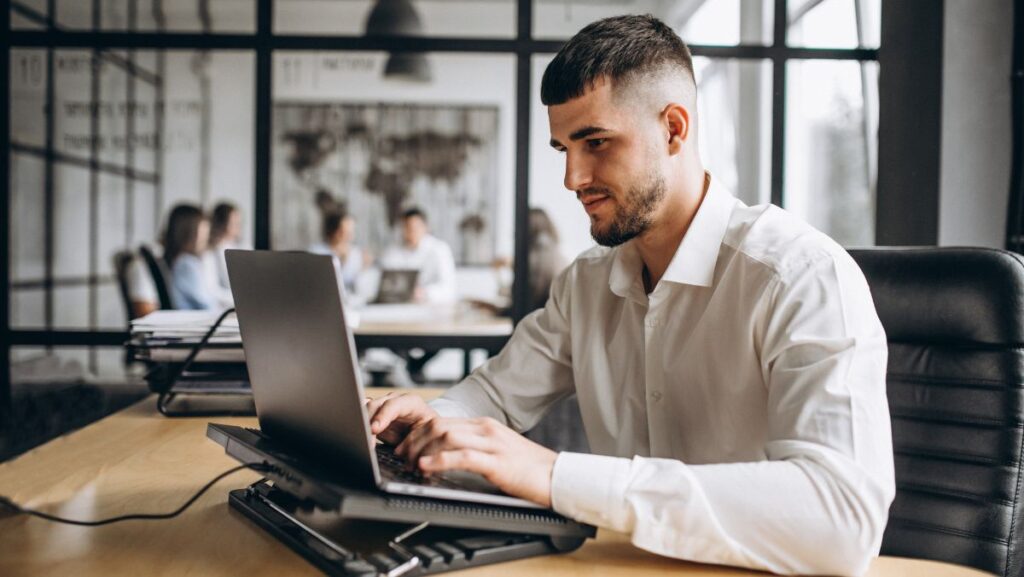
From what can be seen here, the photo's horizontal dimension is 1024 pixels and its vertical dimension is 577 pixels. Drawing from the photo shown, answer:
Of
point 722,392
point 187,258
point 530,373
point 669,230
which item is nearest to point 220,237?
point 187,258

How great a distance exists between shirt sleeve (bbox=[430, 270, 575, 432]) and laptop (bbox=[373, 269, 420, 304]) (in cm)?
275

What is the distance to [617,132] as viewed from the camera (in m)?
1.20

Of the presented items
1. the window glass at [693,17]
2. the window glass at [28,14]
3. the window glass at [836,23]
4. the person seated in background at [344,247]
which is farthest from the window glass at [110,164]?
the window glass at [836,23]

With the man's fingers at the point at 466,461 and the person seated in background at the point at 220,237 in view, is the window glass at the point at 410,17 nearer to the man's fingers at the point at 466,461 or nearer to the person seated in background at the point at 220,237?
the person seated in background at the point at 220,237

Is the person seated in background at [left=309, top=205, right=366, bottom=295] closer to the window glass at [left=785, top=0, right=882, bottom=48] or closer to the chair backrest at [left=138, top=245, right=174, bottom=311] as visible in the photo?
the chair backrest at [left=138, top=245, right=174, bottom=311]

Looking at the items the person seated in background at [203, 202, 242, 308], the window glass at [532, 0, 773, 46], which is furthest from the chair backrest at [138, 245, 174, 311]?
the window glass at [532, 0, 773, 46]

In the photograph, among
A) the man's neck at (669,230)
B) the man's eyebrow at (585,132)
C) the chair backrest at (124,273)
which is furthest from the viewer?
the chair backrest at (124,273)

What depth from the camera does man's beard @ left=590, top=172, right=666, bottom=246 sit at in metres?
1.23

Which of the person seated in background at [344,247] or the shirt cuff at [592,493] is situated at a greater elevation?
the person seated in background at [344,247]

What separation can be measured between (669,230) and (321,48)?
1448 mm

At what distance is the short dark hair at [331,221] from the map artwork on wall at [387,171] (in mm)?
61

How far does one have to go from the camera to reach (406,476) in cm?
88

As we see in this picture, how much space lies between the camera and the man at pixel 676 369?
837mm

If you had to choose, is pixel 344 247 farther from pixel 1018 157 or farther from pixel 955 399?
pixel 955 399
